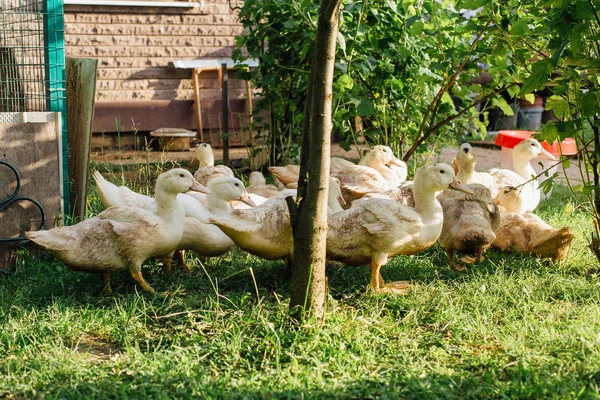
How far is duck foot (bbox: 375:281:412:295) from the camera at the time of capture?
5148mm

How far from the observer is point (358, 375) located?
3.88m

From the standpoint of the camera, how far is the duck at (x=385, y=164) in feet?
23.5

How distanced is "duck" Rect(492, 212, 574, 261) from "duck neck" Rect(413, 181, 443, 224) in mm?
1006

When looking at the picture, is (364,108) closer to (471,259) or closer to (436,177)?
(436,177)

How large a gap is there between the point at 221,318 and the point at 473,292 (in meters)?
1.83

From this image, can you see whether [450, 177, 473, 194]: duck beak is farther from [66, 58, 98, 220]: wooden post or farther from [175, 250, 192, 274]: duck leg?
[66, 58, 98, 220]: wooden post

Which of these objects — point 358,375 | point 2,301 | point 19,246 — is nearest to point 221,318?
point 358,375

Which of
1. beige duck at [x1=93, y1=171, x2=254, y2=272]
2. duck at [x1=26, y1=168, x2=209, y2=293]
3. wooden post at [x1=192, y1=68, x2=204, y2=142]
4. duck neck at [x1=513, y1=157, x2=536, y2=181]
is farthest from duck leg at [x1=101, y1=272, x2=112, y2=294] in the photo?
wooden post at [x1=192, y1=68, x2=204, y2=142]

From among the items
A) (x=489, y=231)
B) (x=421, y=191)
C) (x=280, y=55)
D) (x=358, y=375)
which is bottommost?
(x=358, y=375)

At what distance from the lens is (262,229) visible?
5094 millimetres

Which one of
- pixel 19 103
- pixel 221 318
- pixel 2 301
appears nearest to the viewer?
pixel 221 318

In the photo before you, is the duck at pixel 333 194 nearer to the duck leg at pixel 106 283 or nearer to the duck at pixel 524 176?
the duck leg at pixel 106 283

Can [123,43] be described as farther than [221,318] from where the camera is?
Yes

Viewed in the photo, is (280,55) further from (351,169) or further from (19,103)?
(19,103)
